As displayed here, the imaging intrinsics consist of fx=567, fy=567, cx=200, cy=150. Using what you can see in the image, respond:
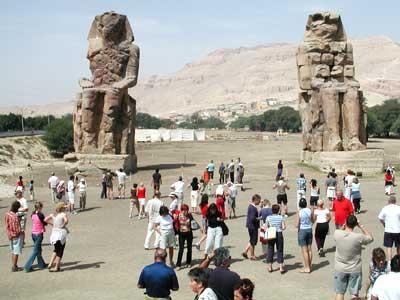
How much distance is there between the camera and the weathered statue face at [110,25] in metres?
29.0

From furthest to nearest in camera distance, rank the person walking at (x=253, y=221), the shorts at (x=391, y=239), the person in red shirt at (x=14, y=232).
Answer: the person walking at (x=253, y=221) < the person in red shirt at (x=14, y=232) < the shorts at (x=391, y=239)

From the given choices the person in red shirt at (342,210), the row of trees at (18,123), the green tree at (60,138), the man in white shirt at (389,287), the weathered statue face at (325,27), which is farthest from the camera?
the row of trees at (18,123)

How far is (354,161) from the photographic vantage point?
27.2m

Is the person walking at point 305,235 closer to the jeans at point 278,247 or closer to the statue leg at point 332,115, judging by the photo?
the jeans at point 278,247

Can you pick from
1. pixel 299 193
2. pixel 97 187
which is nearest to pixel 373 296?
pixel 299 193

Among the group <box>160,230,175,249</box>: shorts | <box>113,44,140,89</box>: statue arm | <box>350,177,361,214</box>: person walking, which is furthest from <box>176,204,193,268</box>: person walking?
<box>113,44,140,89</box>: statue arm

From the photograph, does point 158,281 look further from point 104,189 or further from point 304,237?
point 104,189

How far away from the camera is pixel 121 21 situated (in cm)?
2962

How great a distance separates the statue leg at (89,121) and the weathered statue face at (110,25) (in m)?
3.26

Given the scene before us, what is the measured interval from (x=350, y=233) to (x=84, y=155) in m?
21.7

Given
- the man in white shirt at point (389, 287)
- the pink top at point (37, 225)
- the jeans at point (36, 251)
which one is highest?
the man in white shirt at point (389, 287)

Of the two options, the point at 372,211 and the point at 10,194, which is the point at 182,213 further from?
the point at 10,194

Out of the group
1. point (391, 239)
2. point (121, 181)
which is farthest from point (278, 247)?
point (121, 181)

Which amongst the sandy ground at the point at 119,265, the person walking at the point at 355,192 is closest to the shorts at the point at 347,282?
the sandy ground at the point at 119,265
